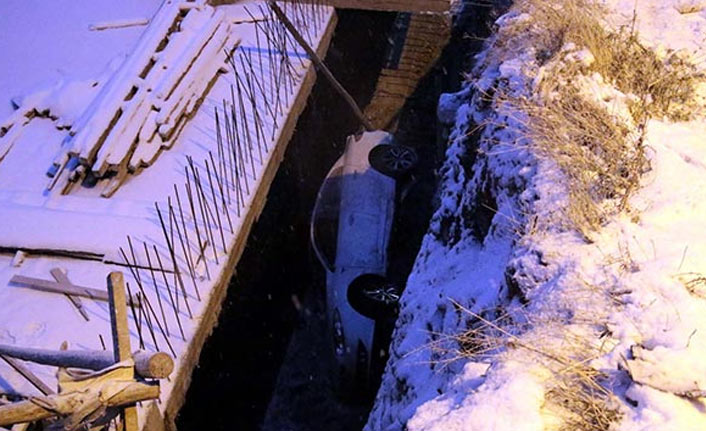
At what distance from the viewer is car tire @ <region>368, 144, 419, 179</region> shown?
10.6 metres

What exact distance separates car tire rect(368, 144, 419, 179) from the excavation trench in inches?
12.1

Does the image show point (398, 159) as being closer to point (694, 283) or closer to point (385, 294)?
point (385, 294)

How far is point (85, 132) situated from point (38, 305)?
2.50 metres

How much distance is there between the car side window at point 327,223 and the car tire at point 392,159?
24.3 inches

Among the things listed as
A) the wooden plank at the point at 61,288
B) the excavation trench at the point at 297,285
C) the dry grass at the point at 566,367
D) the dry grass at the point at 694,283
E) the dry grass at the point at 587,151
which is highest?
the dry grass at the point at 587,151

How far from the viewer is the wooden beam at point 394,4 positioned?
1109 cm

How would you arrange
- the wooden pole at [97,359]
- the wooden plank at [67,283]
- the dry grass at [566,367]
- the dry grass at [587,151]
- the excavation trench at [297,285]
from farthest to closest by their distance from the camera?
the excavation trench at [297,285]
the wooden plank at [67,283]
the dry grass at [587,151]
the wooden pole at [97,359]
the dry grass at [566,367]

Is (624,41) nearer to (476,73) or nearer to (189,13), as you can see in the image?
(476,73)

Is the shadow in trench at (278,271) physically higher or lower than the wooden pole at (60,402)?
lower

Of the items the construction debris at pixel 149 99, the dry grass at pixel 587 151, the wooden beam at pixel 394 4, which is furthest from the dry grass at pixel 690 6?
the construction debris at pixel 149 99

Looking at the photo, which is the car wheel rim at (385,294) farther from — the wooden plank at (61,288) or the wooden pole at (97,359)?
the wooden pole at (97,359)

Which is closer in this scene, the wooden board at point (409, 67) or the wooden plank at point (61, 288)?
the wooden plank at point (61, 288)

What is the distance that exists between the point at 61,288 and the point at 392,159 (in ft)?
17.4

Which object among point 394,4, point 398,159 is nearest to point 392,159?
point 398,159
